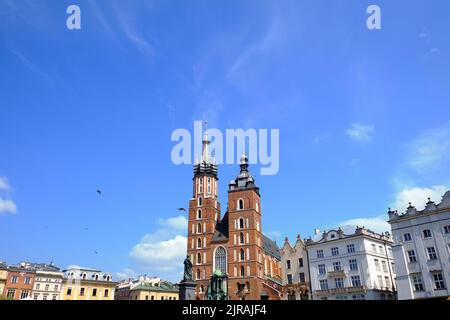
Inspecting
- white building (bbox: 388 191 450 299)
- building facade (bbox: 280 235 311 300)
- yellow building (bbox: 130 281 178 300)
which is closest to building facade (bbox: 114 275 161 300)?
yellow building (bbox: 130 281 178 300)

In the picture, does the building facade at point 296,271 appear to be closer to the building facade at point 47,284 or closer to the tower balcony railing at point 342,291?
the tower balcony railing at point 342,291

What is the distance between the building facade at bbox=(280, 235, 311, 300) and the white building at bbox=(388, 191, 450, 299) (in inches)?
635

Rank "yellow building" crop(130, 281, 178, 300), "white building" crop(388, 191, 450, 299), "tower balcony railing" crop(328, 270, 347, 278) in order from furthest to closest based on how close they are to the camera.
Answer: "yellow building" crop(130, 281, 178, 300) → "tower balcony railing" crop(328, 270, 347, 278) → "white building" crop(388, 191, 450, 299)

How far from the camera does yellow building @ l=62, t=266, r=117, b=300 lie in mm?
65750

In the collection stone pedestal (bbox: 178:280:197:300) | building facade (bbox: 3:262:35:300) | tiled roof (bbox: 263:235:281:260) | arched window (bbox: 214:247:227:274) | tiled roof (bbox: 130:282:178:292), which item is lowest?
stone pedestal (bbox: 178:280:197:300)

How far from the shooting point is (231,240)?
69.7 meters

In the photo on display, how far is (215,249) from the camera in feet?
232

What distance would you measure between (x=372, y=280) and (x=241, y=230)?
29.6 metres

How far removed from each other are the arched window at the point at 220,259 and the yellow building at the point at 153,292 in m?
19.8

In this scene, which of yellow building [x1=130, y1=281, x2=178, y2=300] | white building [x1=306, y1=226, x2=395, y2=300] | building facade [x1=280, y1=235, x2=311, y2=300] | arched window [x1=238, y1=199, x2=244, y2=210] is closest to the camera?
white building [x1=306, y1=226, x2=395, y2=300]

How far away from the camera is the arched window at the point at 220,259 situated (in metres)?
68.6

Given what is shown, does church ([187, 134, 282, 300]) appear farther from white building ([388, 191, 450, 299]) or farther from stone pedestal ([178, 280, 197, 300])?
white building ([388, 191, 450, 299])
